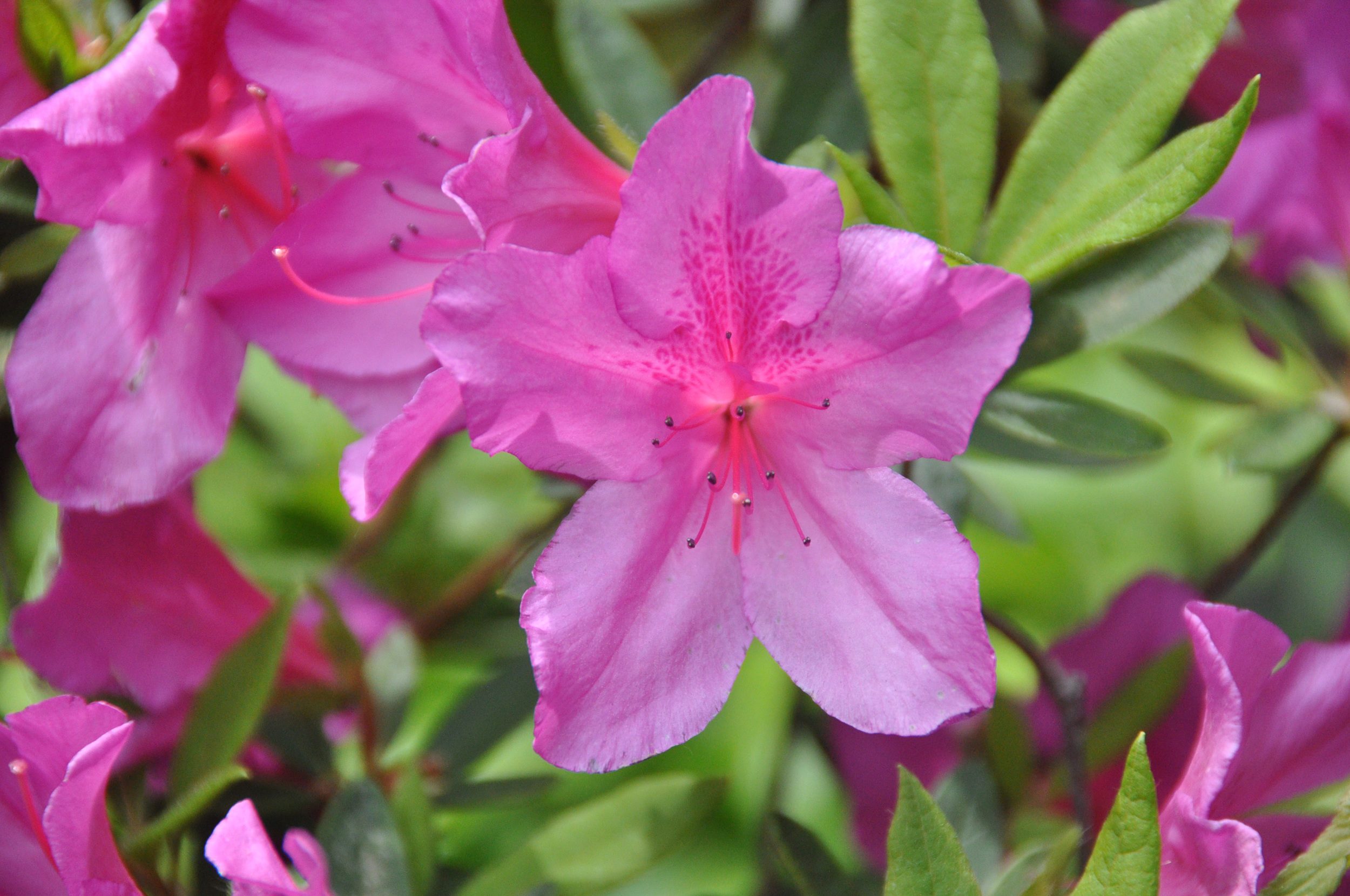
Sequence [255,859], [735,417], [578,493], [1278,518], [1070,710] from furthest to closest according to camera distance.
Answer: [1278,518]
[578,493]
[1070,710]
[735,417]
[255,859]

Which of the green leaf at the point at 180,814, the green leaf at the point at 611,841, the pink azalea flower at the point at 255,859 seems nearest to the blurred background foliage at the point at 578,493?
the green leaf at the point at 611,841

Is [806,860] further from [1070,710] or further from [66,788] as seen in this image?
[66,788]

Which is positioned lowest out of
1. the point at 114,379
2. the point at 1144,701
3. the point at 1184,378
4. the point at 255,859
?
the point at 1144,701

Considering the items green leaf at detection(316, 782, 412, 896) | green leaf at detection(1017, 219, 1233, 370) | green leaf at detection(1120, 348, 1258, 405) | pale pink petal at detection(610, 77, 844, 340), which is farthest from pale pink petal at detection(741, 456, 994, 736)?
green leaf at detection(1120, 348, 1258, 405)

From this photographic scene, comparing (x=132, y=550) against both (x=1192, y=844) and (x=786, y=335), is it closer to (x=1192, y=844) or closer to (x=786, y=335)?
(x=786, y=335)

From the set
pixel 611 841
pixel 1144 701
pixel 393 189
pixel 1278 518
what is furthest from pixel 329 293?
pixel 1278 518

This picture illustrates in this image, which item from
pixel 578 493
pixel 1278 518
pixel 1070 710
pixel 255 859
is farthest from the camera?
pixel 1278 518

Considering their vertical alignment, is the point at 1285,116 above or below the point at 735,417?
below
